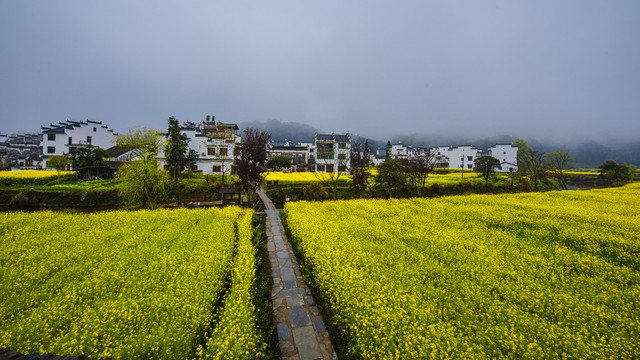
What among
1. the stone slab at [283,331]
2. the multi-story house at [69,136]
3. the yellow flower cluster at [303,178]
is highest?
the multi-story house at [69,136]

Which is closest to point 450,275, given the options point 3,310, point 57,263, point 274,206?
point 3,310

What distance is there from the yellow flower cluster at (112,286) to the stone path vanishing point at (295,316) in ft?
4.53

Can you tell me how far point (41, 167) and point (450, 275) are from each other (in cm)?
7299

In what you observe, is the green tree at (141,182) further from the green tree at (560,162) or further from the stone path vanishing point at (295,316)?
the green tree at (560,162)

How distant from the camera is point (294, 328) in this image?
6.30 meters

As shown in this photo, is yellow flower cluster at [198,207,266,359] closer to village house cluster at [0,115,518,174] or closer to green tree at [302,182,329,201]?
green tree at [302,182,329,201]

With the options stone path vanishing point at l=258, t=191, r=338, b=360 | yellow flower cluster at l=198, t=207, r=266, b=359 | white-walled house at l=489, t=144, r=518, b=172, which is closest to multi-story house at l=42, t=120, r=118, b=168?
stone path vanishing point at l=258, t=191, r=338, b=360

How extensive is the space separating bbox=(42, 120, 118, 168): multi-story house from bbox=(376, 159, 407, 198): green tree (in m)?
49.7

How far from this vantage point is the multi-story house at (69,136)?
44.3m

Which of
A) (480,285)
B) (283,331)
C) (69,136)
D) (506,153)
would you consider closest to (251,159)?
(283,331)

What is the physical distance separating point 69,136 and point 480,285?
68.0m

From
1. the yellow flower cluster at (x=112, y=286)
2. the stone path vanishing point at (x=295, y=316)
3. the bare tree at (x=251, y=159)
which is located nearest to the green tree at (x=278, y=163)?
the bare tree at (x=251, y=159)

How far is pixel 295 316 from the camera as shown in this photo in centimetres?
677

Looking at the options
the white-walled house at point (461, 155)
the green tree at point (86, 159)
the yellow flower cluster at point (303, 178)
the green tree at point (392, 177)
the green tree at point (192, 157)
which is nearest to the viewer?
the green tree at point (392, 177)
